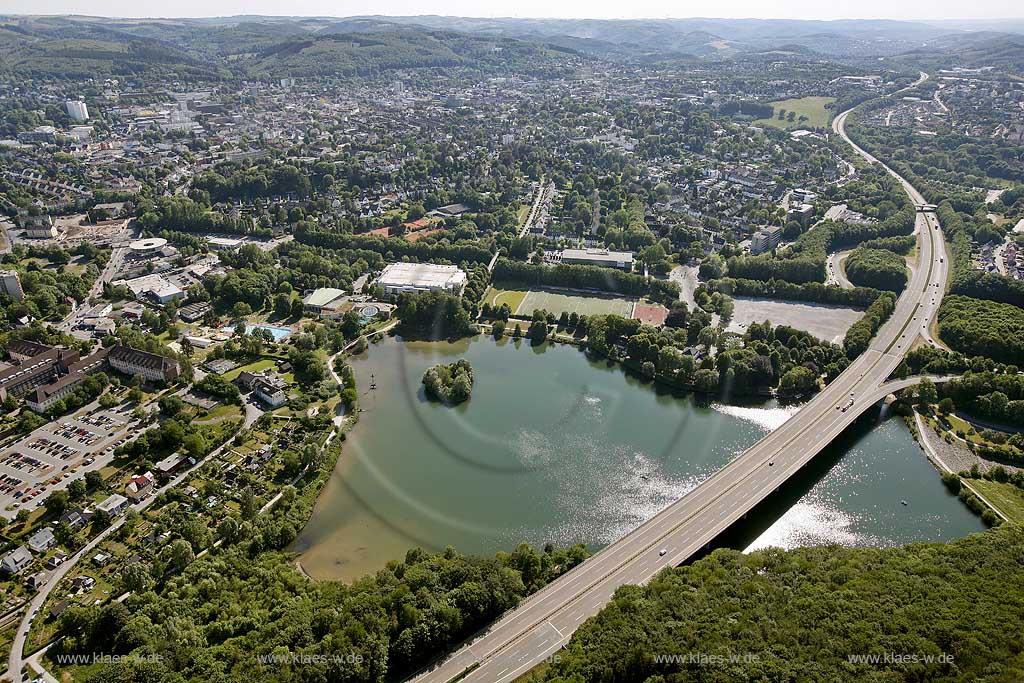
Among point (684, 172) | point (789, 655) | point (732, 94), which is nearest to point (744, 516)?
point (789, 655)

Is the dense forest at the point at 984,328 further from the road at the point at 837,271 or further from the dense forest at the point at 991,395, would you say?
the road at the point at 837,271

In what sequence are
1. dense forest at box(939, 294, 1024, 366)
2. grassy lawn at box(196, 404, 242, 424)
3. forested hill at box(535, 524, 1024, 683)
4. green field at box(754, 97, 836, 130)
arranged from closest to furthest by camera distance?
forested hill at box(535, 524, 1024, 683) → grassy lawn at box(196, 404, 242, 424) → dense forest at box(939, 294, 1024, 366) → green field at box(754, 97, 836, 130)

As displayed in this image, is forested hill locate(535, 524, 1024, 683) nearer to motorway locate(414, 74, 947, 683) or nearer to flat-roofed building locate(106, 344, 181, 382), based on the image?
motorway locate(414, 74, 947, 683)

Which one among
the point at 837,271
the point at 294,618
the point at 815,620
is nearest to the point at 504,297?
the point at 837,271

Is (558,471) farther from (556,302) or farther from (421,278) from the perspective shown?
(421,278)

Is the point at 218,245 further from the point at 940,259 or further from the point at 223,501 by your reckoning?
the point at 940,259

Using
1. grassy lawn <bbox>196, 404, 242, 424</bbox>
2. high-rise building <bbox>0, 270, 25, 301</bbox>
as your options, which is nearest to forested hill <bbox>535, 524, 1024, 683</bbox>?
grassy lawn <bbox>196, 404, 242, 424</bbox>

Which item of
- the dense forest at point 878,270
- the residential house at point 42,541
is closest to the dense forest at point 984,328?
the dense forest at point 878,270

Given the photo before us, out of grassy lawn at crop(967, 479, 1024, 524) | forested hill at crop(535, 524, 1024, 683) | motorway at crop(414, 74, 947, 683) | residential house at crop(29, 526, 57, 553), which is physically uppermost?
forested hill at crop(535, 524, 1024, 683)
